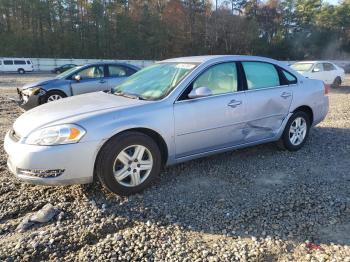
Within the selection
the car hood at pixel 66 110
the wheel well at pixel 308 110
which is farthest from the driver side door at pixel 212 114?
→ the wheel well at pixel 308 110

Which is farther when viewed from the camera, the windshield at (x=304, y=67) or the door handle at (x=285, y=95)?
the windshield at (x=304, y=67)

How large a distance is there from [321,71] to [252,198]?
534 inches

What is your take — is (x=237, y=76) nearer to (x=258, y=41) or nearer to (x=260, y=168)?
(x=260, y=168)

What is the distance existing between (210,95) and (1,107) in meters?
8.19

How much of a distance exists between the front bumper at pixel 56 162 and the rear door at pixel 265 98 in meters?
2.24

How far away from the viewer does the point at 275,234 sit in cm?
319

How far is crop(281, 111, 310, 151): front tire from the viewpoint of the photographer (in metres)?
5.33

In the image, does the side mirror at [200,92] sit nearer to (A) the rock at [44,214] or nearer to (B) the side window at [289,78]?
(B) the side window at [289,78]

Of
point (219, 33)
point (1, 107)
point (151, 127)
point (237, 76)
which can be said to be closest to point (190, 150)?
point (151, 127)

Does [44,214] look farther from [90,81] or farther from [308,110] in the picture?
[90,81]

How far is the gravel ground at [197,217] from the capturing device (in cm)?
294

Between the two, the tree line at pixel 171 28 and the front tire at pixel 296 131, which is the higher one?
the tree line at pixel 171 28

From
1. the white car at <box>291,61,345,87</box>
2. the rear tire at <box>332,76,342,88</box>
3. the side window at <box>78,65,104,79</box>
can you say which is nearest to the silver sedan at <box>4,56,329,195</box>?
the side window at <box>78,65,104,79</box>

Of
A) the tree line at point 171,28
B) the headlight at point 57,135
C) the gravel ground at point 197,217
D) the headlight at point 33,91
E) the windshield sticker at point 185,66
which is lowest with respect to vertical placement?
the gravel ground at point 197,217
